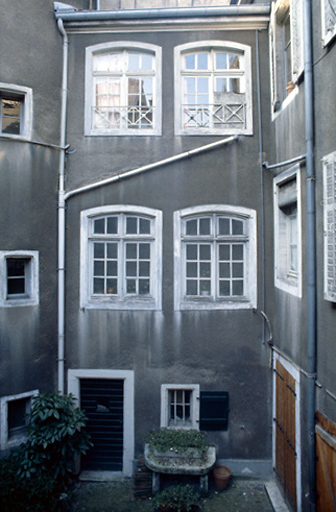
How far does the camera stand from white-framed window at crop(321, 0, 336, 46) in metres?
5.18

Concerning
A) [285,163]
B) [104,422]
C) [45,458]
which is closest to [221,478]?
[104,422]

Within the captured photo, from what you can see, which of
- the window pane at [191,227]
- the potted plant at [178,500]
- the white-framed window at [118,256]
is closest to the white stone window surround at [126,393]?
the potted plant at [178,500]

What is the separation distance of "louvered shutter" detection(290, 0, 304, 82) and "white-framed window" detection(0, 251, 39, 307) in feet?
18.6

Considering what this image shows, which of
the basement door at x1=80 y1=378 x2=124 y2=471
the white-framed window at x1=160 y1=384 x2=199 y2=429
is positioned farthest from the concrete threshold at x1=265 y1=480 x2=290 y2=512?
the basement door at x1=80 y1=378 x2=124 y2=471

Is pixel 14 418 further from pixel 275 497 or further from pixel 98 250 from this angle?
pixel 275 497

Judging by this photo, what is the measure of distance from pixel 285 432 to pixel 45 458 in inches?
167

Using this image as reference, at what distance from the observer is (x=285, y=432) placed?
272 inches

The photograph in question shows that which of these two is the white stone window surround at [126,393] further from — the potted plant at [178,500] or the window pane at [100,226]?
the window pane at [100,226]

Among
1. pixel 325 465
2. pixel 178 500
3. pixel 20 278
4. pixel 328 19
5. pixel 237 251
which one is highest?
pixel 328 19

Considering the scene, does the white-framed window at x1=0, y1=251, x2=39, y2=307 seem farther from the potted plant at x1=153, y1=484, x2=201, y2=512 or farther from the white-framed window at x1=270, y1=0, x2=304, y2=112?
the white-framed window at x1=270, y1=0, x2=304, y2=112

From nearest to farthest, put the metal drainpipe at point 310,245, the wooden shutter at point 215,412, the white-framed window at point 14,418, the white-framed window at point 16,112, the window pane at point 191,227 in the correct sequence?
the metal drainpipe at point 310,245 → the white-framed window at point 14,418 → the white-framed window at point 16,112 → the wooden shutter at point 215,412 → the window pane at point 191,227

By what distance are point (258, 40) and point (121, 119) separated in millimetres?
3251

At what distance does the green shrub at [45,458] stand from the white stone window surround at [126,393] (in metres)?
0.51

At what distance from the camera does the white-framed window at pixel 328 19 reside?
204 inches
